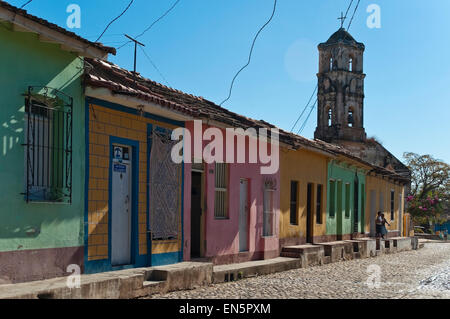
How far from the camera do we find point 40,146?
8.41 metres

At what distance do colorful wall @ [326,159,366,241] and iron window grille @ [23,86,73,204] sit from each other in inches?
540

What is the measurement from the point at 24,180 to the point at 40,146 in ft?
1.93

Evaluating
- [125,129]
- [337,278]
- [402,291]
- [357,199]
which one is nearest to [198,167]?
[125,129]

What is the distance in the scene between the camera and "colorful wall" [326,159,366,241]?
70.8 feet

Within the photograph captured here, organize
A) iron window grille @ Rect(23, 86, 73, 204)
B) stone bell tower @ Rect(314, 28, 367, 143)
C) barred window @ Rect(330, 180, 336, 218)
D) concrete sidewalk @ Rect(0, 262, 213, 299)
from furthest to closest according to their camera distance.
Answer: stone bell tower @ Rect(314, 28, 367, 143), barred window @ Rect(330, 180, 336, 218), iron window grille @ Rect(23, 86, 73, 204), concrete sidewalk @ Rect(0, 262, 213, 299)

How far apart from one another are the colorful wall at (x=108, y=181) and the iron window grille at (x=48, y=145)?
0.56m

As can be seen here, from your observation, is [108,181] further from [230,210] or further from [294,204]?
[294,204]

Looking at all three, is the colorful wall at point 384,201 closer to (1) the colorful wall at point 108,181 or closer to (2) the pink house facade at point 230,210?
(2) the pink house facade at point 230,210

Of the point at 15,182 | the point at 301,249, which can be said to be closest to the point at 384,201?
the point at 301,249

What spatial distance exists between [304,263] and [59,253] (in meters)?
8.78

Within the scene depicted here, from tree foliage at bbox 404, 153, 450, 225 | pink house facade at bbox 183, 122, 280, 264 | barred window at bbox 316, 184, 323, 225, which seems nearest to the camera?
pink house facade at bbox 183, 122, 280, 264

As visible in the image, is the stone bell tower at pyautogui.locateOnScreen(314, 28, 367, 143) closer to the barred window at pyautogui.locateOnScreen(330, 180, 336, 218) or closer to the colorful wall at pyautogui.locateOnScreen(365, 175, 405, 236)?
the colorful wall at pyautogui.locateOnScreen(365, 175, 405, 236)

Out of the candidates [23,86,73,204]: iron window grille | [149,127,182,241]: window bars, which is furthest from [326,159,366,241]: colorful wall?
[23,86,73,204]: iron window grille

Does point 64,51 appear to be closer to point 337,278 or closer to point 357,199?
point 337,278
